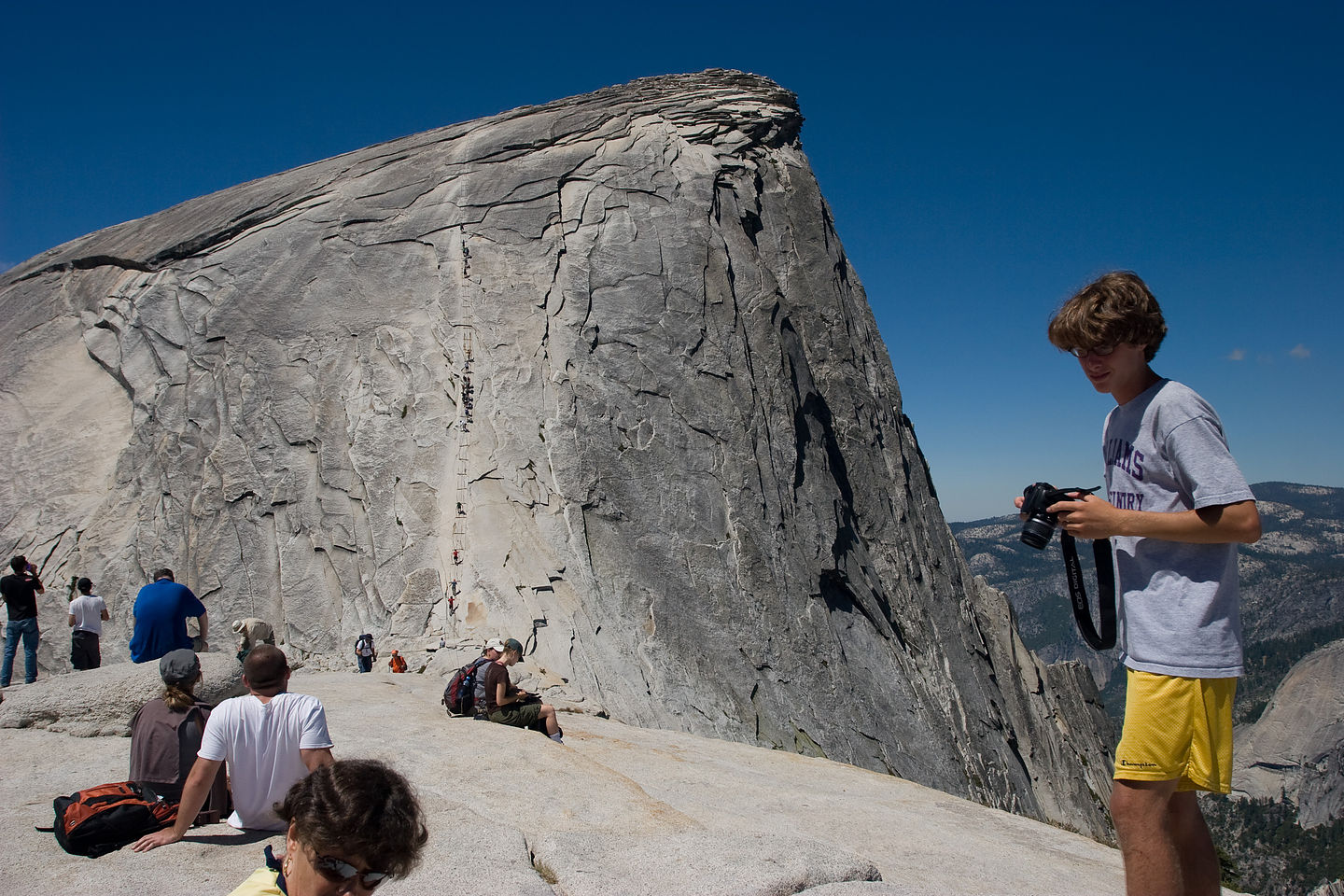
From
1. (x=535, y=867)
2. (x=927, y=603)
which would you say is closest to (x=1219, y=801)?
(x=927, y=603)

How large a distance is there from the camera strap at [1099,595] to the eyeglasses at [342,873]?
2523mm

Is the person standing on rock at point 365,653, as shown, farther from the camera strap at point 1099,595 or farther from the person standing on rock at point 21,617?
the camera strap at point 1099,595

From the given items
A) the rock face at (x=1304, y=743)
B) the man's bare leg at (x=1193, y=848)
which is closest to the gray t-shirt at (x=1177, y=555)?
the man's bare leg at (x=1193, y=848)

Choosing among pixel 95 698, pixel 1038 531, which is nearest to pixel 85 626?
pixel 95 698

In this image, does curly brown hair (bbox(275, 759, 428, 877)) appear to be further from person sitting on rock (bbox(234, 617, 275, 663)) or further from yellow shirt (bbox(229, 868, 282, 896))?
person sitting on rock (bbox(234, 617, 275, 663))

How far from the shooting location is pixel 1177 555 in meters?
2.84

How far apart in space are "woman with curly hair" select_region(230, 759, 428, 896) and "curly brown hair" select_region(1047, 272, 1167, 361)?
273cm

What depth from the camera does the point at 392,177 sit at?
54.2 ft

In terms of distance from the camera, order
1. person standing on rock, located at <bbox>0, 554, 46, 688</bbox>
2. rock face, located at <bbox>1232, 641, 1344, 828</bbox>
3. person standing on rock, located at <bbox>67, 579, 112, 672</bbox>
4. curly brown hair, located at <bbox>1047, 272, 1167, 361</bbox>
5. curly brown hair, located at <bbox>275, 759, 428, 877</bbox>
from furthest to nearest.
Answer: rock face, located at <bbox>1232, 641, 1344, 828</bbox>, person standing on rock, located at <bbox>67, 579, 112, 672</bbox>, person standing on rock, located at <bbox>0, 554, 46, 688</bbox>, curly brown hair, located at <bbox>1047, 272, 1167, 361</bbox>, curly brown hair, located at <bbox>275, 759, 428, 877</bbox>

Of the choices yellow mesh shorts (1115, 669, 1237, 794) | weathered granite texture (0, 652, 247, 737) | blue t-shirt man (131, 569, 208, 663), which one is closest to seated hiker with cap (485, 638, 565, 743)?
weathered granite texture (0, 652, 247, 737)

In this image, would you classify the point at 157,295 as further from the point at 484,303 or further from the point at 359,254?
the point at 484,303

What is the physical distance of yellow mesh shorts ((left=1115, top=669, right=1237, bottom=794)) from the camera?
2.76 meters

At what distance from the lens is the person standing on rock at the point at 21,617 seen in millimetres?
10117

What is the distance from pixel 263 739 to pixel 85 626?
7.44 metres
